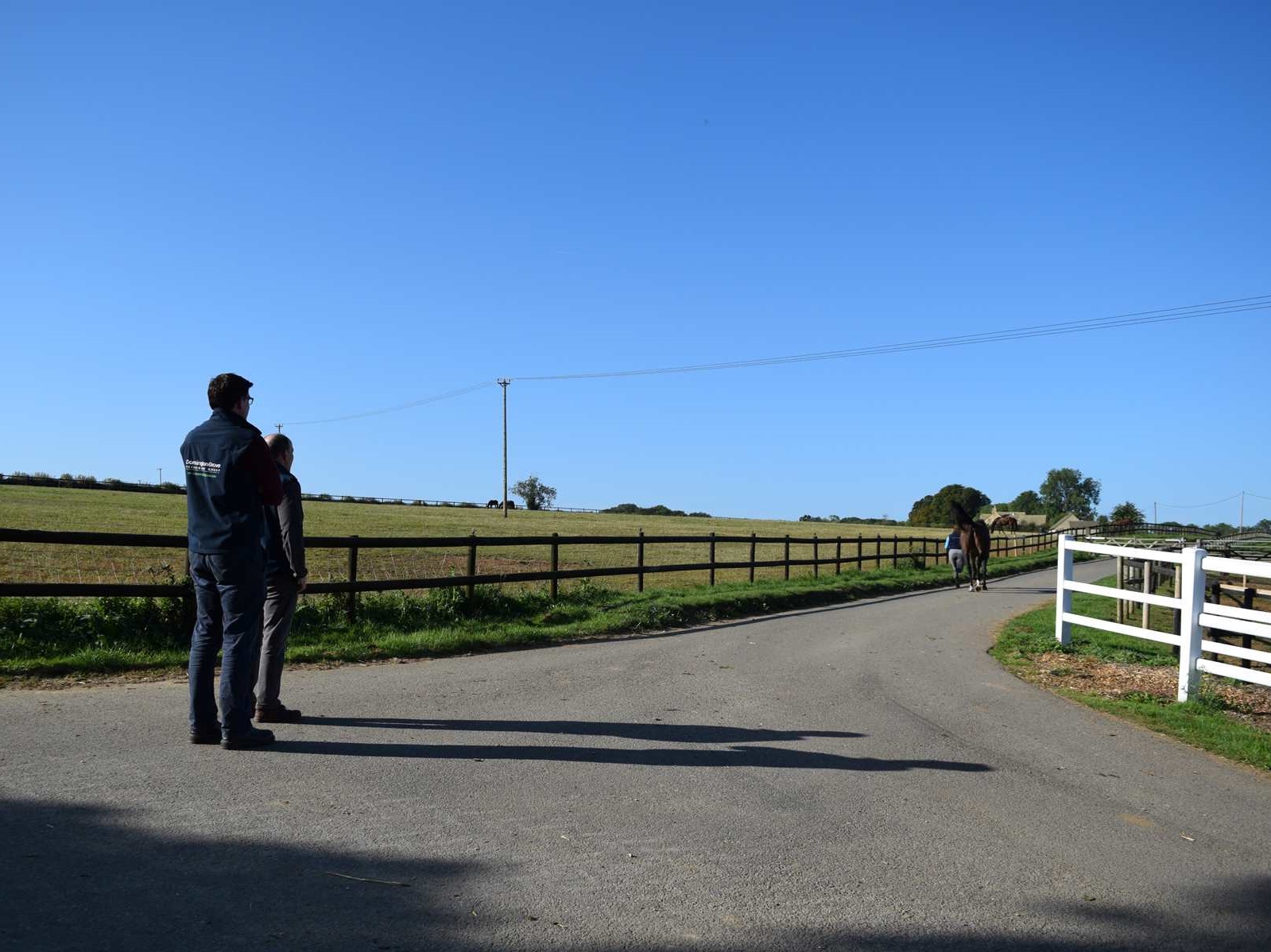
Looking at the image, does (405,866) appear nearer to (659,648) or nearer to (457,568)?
(659,648)

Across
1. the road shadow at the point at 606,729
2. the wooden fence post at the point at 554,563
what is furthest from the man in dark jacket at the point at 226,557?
the wooden fence post at the point at 554,563

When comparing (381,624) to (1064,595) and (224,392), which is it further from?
(1064,595)

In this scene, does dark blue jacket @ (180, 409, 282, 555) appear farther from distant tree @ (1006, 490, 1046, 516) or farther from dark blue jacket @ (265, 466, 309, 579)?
distant tree @ (1006, 490, 1046, 516)

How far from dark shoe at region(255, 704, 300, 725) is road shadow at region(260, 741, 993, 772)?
0.56 meters

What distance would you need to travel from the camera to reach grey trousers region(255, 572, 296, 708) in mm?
6312

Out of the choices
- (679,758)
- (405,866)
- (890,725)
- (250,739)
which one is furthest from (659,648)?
(405,866)

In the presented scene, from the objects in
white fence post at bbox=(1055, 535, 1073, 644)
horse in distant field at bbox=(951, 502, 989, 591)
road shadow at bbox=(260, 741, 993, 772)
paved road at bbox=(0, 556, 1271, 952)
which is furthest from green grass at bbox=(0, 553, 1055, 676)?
horse in distant field at bbox=(951, 502, 989, 591)

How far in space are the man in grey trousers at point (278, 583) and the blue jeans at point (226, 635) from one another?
0.59 meters

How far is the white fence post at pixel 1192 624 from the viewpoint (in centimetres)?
880

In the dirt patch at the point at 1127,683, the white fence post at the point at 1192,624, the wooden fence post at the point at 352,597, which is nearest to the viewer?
the dirt patch at the point at 1127,683

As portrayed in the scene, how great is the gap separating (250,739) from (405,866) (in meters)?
2.09

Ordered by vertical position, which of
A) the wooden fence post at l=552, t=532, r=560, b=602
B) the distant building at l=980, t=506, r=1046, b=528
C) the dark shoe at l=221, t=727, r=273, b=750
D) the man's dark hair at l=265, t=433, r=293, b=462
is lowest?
the distant building at l=980, t=506, r=1046, b=528

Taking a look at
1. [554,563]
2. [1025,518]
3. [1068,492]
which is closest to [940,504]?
[1025,518]

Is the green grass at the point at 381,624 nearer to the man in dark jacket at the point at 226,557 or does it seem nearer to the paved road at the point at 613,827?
the paved road at the point at 613,827
